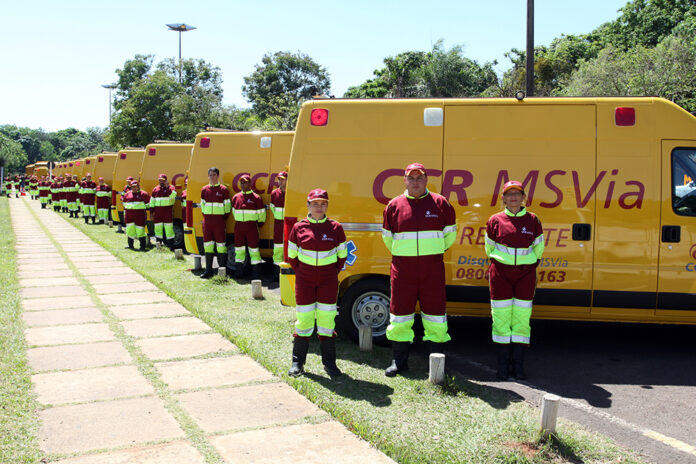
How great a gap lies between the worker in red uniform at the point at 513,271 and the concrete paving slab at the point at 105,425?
3020 mm

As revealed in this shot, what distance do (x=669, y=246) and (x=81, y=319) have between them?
22.4 ft

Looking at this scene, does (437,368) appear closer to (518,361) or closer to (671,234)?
(518,361)

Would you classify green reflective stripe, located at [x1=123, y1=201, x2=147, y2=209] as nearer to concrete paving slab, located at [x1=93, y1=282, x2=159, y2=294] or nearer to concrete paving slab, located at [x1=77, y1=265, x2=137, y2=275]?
concrete paving slab, located at [x1=77, y1=265, x2=137, y2=275]

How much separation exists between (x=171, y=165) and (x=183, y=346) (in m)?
9.20

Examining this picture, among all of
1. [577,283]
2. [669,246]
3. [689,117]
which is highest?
[689,117]

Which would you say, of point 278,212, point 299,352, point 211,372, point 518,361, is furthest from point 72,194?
point 518,361

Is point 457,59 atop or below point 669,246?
atop

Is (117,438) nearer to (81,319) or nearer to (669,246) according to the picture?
(81,319)

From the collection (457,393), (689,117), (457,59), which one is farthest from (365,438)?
(457,59)

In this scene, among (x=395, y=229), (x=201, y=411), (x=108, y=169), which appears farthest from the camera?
Result: (x=108, y=169)

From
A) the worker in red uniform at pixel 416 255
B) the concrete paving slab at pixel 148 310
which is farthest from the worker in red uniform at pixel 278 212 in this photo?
the worker in red uniform at pixel 416 255

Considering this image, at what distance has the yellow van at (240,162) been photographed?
35.6ft

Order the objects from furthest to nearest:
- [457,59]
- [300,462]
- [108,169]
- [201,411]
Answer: [457,59] < [108,169] < [201,411] < [300,462]

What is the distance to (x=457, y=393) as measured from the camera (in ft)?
16.7
